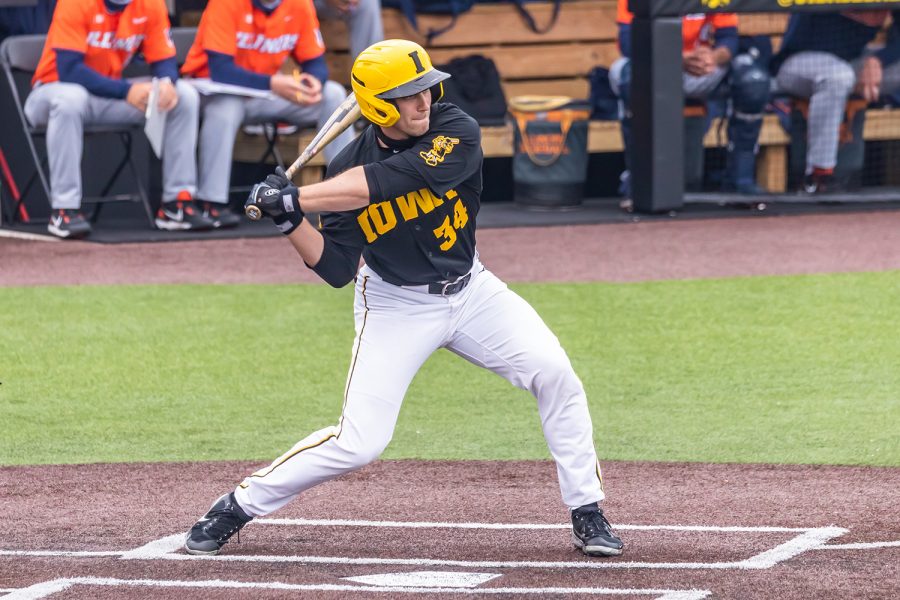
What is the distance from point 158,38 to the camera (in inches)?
408

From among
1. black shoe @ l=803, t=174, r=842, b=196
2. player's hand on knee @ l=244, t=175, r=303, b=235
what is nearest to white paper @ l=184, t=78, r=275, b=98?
black shoe @ l=803, t=174, r=842, b=196

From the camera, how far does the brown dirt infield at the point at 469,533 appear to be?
4.20 m

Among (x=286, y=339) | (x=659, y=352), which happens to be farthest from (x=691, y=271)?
(x=286, y=339)

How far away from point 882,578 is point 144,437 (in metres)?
3.23

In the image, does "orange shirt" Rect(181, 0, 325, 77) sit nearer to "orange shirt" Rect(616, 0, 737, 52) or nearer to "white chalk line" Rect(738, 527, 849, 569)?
"orange shirt" Rect(616, 0, 737, 52)

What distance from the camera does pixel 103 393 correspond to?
6.96 metres

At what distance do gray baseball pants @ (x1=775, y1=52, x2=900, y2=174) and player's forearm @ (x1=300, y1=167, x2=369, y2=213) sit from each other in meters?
7.82

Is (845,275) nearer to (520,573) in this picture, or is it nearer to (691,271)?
(691,271)

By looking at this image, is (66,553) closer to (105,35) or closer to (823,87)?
(105,35)

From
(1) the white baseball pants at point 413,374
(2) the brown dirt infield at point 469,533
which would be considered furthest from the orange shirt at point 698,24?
(1) the white baseball pants at point 413,374

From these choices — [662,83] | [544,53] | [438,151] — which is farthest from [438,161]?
[544,53]

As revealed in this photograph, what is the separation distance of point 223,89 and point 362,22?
1.44 metres

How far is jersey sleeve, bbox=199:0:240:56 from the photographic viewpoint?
10523mm

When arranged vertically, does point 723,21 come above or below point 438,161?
below
